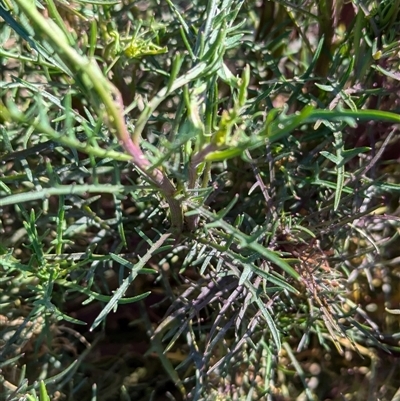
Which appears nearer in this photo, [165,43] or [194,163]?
[194,163]

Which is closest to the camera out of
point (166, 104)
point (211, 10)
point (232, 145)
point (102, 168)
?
point (232, 145)

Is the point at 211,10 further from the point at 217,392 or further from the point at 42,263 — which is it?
the point at 217,392

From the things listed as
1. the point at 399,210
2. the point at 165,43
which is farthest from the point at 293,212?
the point at 165,43

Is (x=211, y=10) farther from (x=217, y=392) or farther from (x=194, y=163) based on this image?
(x=217, y=392)

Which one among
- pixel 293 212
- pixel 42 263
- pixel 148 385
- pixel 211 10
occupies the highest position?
pixel 211 10

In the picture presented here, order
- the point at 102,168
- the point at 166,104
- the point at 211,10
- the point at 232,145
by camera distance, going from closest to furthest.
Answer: the point at 232,145 < the point at 211,10 < the point at 102,168 < the point at 166,104

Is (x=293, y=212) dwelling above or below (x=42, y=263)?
below
